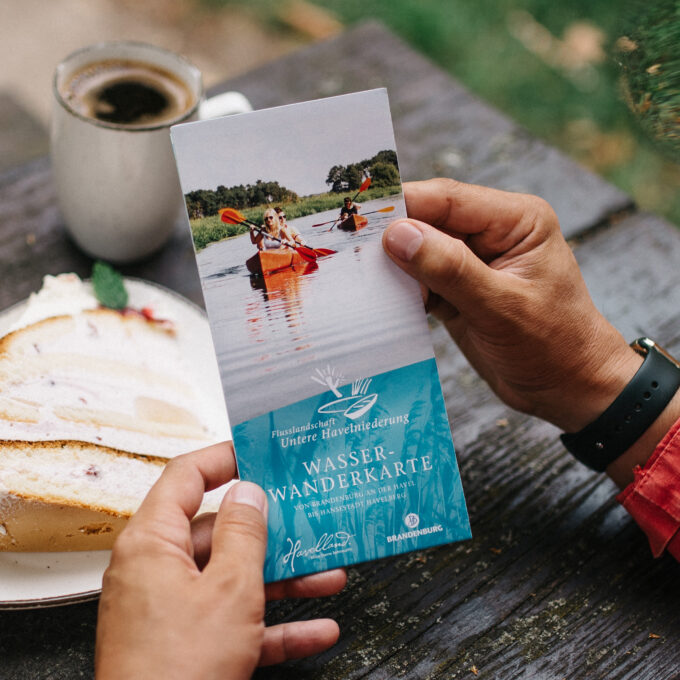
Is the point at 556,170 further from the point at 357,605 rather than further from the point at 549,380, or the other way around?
the point at 357,605

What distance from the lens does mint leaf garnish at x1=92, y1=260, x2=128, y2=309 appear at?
943 mm

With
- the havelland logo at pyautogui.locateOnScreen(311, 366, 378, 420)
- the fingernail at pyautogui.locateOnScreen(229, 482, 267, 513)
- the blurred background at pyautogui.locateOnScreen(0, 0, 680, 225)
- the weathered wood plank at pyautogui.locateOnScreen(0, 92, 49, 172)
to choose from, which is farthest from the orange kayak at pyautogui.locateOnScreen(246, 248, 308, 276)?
the blurred background at pyautogui.locateOnScreen(0, 0, 680, 225)

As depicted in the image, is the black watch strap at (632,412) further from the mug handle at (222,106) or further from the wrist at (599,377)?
the mug handle at (222,106)

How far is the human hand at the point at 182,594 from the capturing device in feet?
1.82

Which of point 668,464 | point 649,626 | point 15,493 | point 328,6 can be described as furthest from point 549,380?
point 328,6

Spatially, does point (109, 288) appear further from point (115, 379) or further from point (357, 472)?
point (357, 472)

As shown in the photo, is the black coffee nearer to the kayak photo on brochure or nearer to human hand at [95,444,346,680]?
the kayak photo on brochure

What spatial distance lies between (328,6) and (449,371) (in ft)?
6.47

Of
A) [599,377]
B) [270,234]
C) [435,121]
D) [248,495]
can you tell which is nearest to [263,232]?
[270,234]

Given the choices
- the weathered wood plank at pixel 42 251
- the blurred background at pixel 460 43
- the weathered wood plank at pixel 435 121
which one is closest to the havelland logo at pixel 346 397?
the weathered wood plank at pixel 42 251

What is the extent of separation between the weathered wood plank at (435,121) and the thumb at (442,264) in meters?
0.49

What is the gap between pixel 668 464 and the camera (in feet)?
2.64

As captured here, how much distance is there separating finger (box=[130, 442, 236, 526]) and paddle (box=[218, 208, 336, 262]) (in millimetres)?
221

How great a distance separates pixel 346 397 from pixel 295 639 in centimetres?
26
